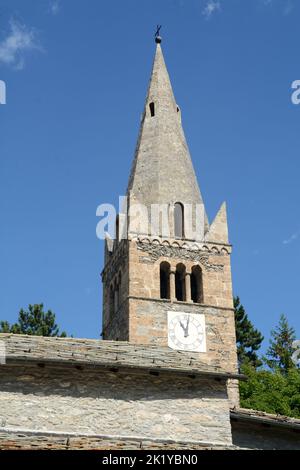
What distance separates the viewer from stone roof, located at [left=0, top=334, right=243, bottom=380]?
47.5 ft

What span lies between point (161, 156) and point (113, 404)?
2318 centimetres

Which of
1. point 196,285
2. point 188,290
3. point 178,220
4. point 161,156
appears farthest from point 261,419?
point 161,156

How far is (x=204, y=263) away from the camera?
3341 centimetres

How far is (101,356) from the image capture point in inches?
592

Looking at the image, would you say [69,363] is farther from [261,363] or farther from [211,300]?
[261,363]

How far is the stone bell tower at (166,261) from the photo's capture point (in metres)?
31.0

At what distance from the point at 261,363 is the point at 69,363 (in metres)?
32.1

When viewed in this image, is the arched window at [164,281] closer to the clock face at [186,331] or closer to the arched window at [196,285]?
the arched window at [196,285]

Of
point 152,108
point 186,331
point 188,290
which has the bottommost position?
point 186,331

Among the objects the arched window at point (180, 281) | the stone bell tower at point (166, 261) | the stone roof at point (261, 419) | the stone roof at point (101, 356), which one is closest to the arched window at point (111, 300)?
the stone bell tower at point (166, 261)

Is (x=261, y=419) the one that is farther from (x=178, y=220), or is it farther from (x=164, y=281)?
(x=178, y=220)

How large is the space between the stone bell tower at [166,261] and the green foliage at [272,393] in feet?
7.54

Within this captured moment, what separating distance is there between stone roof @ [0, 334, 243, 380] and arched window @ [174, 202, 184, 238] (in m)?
17.9
